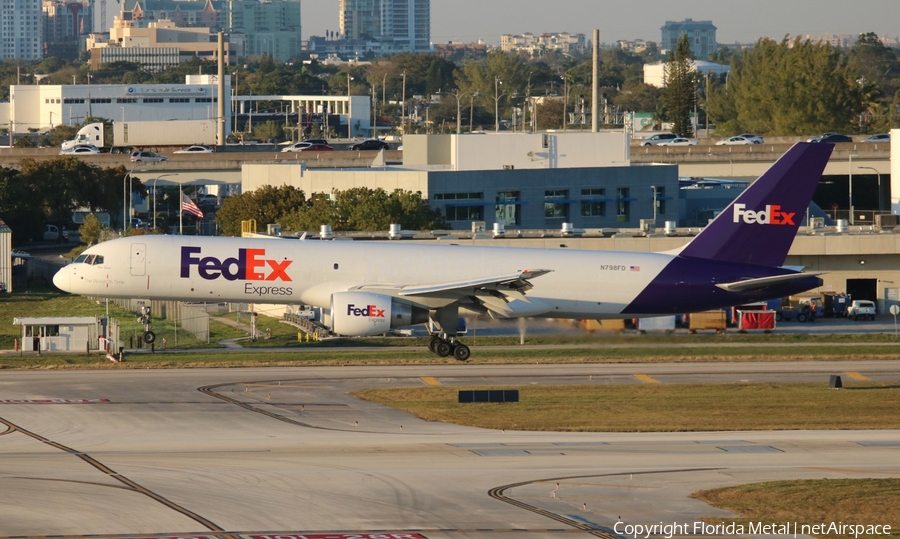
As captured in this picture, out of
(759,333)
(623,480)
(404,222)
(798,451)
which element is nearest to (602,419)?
(798,451)

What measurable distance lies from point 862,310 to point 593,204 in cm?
3634

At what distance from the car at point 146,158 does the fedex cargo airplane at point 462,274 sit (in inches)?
3205

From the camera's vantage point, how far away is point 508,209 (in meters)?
107

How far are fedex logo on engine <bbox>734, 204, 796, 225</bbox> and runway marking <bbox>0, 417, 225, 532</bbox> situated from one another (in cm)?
2949

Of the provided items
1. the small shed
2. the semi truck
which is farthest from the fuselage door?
the semi truck

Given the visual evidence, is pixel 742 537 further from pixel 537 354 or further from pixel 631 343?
pixel 537 354

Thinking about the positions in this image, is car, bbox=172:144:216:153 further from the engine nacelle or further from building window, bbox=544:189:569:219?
the engine nacelle

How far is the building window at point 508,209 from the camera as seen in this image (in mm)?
106250

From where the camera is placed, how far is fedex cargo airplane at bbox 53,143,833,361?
4981 centimetres

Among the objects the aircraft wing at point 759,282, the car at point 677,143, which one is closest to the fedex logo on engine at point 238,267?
the aircraft wing at point 759,282

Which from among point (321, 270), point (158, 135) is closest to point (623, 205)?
point (321, 270)

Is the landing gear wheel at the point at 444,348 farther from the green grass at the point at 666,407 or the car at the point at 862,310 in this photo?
the car at the point at 862,310

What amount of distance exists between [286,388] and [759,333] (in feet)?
104

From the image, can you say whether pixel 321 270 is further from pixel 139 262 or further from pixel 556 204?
pixel 556 204
